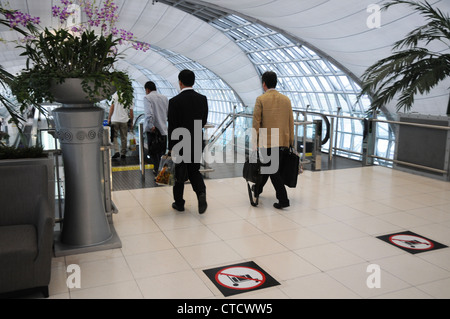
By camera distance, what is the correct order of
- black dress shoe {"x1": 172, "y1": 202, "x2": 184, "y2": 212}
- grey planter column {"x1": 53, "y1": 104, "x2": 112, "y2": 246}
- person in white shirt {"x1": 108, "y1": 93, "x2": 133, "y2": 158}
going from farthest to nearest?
person in white shirt {"x1": 108, "y1": 93, "x2": 133, "y2": 158} → black dress shoe {"x1": 172, "y1": 202, "x2": 184, "y2": 212} → grey planter column {"x1": 53, "y1": 104, "x2": 112, "y2": 246}

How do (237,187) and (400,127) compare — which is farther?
(400,127)

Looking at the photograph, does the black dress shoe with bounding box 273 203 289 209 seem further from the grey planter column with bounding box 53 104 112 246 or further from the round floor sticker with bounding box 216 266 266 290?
the grey planter column with bounding box 53 104 112 246

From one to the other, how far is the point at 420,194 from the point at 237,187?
8.80 feet

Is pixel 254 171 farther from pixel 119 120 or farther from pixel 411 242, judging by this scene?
pixel 119 120

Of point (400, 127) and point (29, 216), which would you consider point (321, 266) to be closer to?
point (29, 216)

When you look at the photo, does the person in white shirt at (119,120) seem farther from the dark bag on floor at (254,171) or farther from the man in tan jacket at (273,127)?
the man in tan jacket at (273,127)

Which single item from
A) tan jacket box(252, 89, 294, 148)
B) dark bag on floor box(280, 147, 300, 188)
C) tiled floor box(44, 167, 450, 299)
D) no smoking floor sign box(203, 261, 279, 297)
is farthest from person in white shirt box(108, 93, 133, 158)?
no smoking floor sign box(203, 261, 279, 297)

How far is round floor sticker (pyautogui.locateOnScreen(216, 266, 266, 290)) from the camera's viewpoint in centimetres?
326

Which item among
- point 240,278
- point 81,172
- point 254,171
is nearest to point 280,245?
point 240,278

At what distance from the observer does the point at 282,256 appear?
152 inches

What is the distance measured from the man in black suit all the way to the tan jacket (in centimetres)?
69

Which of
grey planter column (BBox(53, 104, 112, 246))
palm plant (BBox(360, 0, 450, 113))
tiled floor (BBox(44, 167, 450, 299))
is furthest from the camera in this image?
palm plant (BBox(360, 0, 450, 113))

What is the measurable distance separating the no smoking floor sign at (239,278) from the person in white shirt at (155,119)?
355 centimetres
